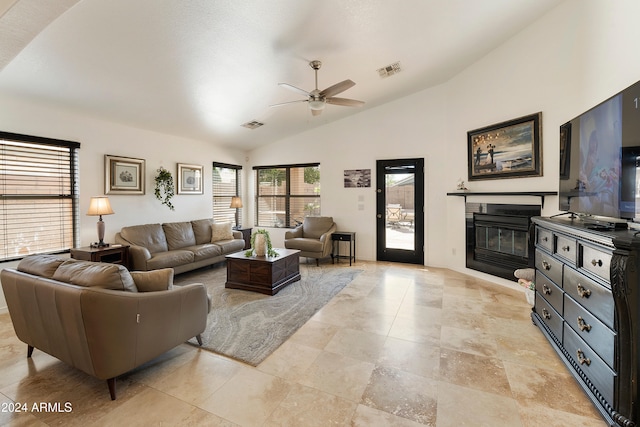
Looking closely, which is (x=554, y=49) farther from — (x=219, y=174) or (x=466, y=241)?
(x=219, y=174)

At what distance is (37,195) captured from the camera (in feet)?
12.2

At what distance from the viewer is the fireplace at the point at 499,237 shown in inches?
158

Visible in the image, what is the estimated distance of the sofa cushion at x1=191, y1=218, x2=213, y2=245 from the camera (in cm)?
566

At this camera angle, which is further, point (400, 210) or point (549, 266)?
point (400, 210)

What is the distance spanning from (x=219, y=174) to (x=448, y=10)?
5.36m

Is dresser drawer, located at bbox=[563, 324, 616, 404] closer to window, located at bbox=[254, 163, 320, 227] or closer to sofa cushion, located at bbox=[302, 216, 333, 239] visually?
sofa cushion, located at bbox=[302, 216, 333, 239]

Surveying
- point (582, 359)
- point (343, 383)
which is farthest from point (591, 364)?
point (343, 383)

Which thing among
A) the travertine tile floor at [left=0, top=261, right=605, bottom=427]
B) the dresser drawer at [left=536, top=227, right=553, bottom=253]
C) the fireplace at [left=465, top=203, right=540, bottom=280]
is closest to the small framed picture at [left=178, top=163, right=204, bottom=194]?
the travertine tile floor at [left=0, top=261, right=605, bottom=427]

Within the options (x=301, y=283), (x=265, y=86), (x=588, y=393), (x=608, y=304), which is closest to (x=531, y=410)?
(x=588, y=393)

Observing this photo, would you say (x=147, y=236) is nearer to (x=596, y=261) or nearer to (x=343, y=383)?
(x=343, y=383)

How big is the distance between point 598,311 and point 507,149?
120 inches

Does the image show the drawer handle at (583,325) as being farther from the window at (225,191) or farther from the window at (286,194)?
the window at (225,191)

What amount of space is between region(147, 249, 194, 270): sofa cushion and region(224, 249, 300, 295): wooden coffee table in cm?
93

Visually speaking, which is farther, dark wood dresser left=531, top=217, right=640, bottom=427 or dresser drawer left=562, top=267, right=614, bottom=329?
dresser drawer left=562, top=267, right=614, bottom=329
